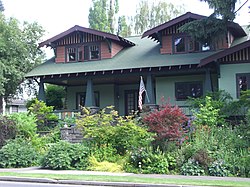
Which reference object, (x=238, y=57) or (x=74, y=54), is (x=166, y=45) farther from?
(x=74, y=54)

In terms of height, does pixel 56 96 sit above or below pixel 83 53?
below

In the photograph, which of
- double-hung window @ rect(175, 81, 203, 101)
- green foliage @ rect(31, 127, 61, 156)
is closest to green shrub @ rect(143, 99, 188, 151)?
green foliage @ rect(31, 127, 61, 156)

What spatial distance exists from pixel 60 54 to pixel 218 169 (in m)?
18.8

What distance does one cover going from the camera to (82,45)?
95.3 feet

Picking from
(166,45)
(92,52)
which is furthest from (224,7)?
(92,52)

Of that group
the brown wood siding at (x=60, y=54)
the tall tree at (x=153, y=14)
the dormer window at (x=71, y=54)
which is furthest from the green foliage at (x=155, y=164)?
the tall tree at (x=153, y=14)

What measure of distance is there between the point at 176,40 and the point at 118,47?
16.7ft

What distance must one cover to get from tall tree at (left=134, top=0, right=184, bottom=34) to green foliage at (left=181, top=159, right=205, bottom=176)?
Result: 31869mm

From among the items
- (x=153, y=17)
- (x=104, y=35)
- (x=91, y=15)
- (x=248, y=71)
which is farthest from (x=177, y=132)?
(x=91, y=15)

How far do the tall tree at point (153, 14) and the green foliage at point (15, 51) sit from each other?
1530 cm

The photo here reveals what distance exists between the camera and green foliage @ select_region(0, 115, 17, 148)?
19450mm

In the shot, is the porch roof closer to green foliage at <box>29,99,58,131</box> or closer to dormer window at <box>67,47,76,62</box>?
dormer window at <box>67,47,76,62</box>

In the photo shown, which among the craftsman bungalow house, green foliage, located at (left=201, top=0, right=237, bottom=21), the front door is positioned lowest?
the front door

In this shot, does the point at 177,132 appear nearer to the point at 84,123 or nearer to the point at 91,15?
the point at 84,123
